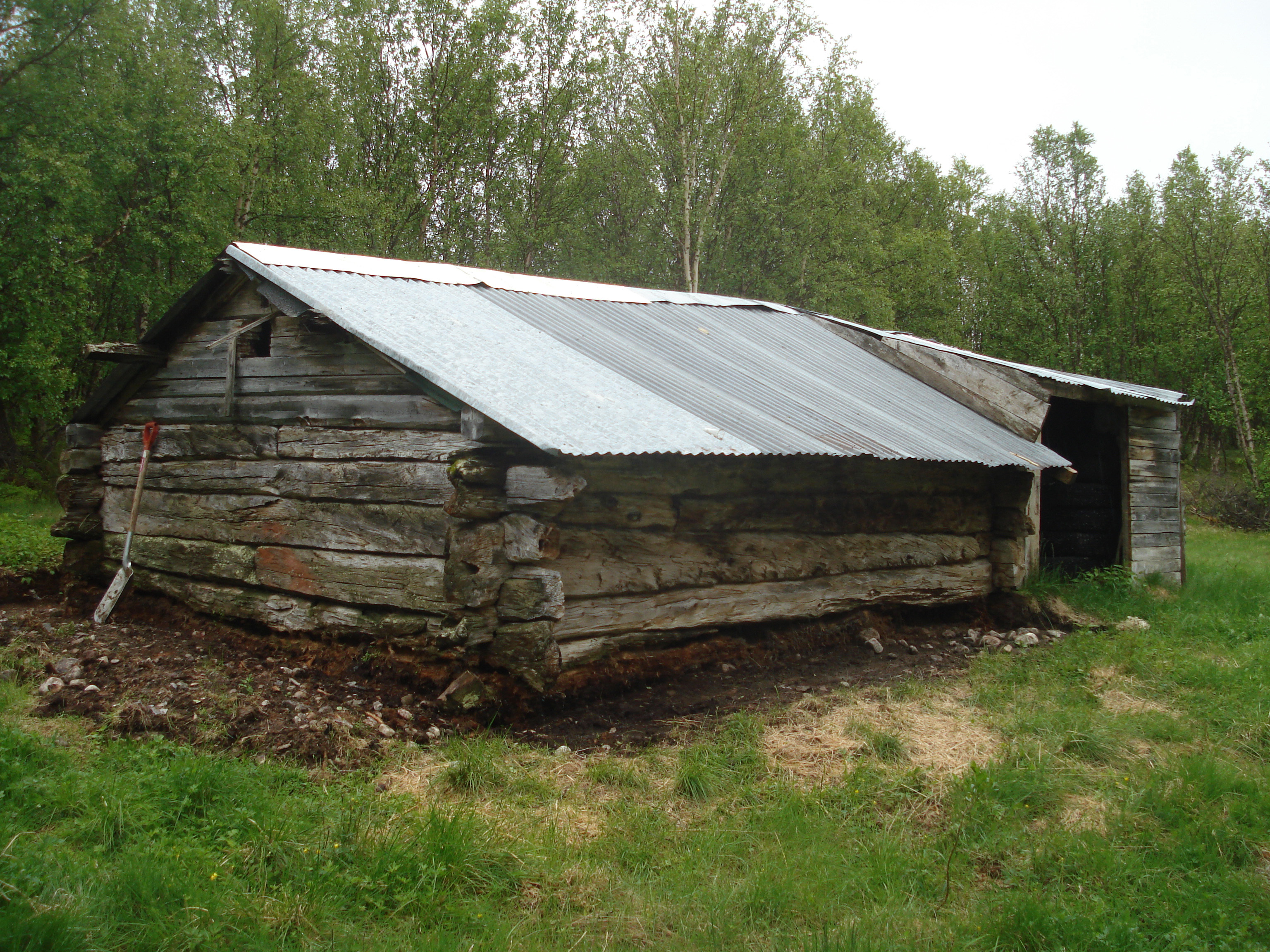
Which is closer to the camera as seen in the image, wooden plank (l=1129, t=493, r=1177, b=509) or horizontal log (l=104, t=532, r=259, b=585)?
horizontal log (l=104, t=532, r=259, b=585)

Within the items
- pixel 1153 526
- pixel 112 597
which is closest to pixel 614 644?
pixel 112 597

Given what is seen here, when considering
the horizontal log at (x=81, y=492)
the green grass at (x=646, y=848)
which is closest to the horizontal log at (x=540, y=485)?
the green grass at (x=646, y=848)

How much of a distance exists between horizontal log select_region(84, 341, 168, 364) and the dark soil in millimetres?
1992

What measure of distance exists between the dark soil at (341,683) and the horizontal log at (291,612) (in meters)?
0.10

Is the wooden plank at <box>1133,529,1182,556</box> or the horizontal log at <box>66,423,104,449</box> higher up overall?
the horizontal log at <box>66,423,104,449</box>

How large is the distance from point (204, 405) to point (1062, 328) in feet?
93.4

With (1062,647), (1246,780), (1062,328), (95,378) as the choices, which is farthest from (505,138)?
(1246,780)

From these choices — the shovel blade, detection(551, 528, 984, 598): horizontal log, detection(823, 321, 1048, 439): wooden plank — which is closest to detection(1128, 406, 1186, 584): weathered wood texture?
detection(823, 321, 1048, 439): wooden plank

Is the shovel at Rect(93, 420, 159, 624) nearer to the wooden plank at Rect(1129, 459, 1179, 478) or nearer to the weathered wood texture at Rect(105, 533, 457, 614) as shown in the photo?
the weathered wood texture at Rect(105, 533, 457, 614)

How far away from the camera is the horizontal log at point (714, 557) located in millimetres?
5672

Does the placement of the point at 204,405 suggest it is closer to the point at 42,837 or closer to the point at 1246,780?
the point at 42,837

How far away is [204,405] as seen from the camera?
7219 mm

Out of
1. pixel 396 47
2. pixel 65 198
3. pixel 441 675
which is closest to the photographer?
pixel 441 675

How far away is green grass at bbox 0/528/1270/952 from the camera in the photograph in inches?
121
